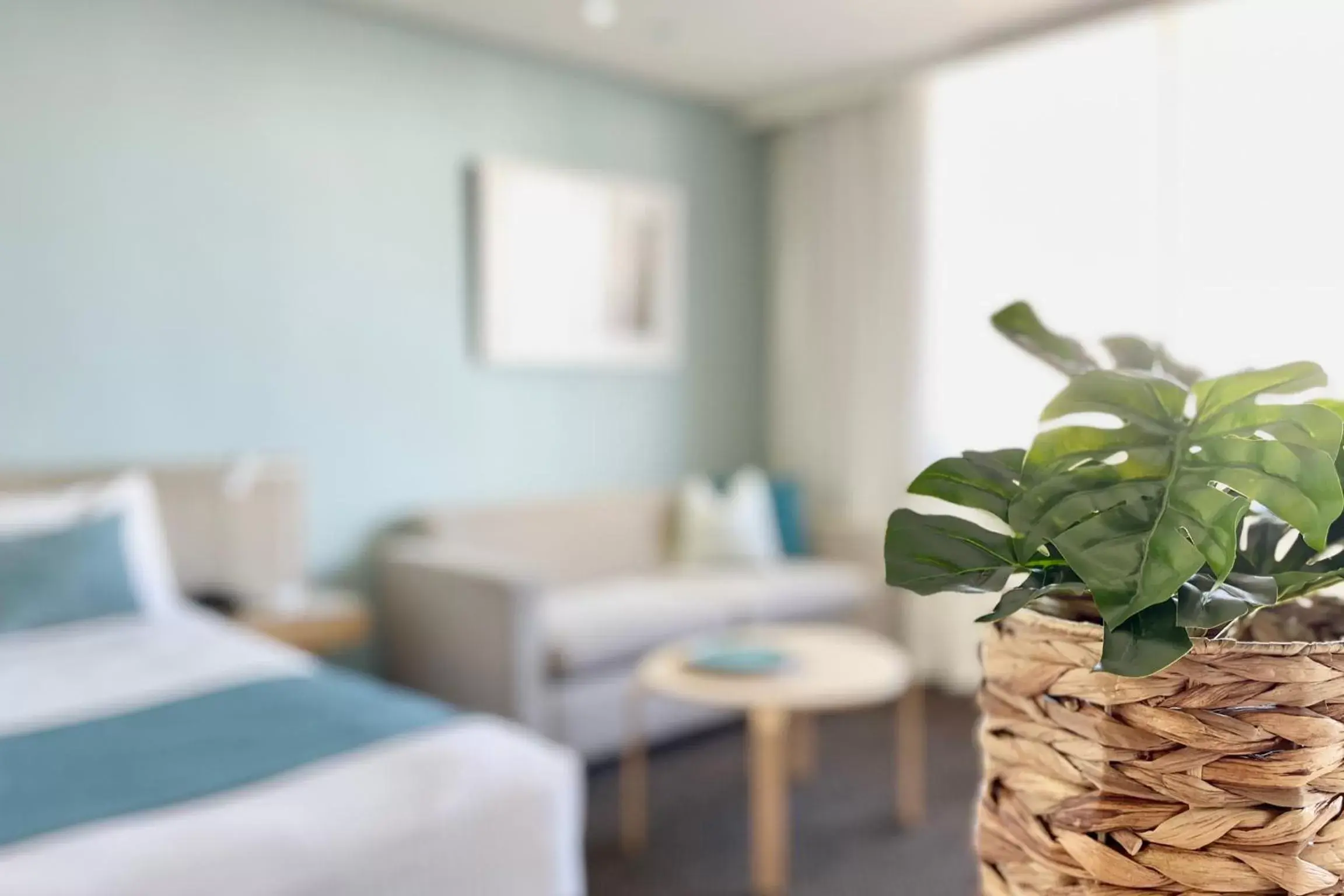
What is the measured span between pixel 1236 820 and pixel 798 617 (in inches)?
129

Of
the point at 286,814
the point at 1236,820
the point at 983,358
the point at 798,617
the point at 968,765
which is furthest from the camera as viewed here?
the point at 983,358

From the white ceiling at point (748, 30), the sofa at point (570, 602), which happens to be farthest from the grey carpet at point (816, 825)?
the white ceiling at point (748, 30)

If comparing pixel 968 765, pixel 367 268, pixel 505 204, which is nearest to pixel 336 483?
pixel 367 268

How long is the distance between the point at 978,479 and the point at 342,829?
1.19 metres

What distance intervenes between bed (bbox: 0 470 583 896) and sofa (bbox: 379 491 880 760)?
2.84ft

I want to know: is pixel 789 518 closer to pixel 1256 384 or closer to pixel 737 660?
pixel 737 660

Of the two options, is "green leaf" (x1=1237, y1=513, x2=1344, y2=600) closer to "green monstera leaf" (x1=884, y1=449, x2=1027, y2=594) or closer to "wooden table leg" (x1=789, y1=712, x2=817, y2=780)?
"green monstera leaf" (x1=884, y1=449, x2=1027, y2=594)

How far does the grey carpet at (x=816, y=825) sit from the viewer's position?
A: 2.49m

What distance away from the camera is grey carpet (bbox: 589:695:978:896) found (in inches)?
98.1

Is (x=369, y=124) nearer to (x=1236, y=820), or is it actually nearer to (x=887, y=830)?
(x=887, y=830)

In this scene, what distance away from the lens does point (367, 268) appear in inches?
142

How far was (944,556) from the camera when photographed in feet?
1.99

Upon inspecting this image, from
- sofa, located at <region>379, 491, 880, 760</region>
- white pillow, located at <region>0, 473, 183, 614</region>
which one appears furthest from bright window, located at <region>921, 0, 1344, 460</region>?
white pillow, located at <region>0, 473, 183, 614</region>

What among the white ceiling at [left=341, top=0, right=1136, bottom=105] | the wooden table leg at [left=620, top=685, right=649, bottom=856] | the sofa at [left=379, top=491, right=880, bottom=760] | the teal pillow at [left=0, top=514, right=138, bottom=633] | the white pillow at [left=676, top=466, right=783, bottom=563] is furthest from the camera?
the white pillow at [left=676, top=466, right=783, bottom=563]
